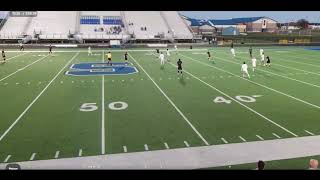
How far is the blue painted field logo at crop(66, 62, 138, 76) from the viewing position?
2630 centimetres

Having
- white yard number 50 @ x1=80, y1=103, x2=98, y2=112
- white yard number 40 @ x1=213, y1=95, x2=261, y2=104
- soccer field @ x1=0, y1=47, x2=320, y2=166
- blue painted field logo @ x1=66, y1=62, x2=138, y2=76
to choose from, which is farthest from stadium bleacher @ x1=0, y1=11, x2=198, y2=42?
white yard number 50 @ x1=80, y1=103, x2=98, y2=112

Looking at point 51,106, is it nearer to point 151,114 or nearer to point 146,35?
point 151,114

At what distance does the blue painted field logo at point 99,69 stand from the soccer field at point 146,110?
3.20ft

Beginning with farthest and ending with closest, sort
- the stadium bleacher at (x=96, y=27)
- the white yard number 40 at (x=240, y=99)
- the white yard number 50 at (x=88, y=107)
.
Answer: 1. the stadium bleacher at (x=96, y=27)
2. the white yard number 40 at (x=240, y=99)
3. the white yard number 50 at (x=88, y=107)

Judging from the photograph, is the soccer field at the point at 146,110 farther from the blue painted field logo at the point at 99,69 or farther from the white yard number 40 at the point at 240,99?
the blue painted field logo at the point at 99,69

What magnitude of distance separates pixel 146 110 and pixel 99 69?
1374 cm

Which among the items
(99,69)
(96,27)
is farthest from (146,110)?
(96,27)

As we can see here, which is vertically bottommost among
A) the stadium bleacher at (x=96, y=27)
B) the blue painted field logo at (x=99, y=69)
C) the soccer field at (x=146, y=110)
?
the soccer field at (x=146, y=110)

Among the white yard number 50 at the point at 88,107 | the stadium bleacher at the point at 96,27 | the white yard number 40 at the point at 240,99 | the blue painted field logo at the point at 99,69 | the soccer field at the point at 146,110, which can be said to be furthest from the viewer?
the stadium bleacher at the point at 96,27

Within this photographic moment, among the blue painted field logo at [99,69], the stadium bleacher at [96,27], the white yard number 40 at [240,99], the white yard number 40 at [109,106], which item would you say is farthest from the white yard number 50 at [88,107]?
the stadium bleacher at [96,27]

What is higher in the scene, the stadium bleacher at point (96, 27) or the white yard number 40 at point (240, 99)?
the stadium bleacher at point (96, 27)

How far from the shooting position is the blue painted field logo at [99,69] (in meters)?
26.3

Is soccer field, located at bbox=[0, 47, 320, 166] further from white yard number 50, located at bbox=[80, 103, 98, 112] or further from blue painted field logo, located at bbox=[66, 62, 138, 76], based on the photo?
blue painted field logo, located at bbox=[66, 62, 138, 76]

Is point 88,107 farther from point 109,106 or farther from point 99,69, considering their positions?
point 99,69
